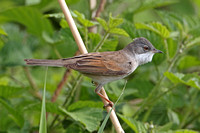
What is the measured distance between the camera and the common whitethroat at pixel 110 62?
9.78ft

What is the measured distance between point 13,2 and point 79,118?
14.4 ft

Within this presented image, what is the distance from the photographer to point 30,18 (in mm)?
3939

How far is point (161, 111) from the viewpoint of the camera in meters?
3.86

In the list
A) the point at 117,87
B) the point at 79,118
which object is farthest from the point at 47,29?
the point at 79,118

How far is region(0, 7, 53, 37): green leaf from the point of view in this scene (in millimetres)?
3809

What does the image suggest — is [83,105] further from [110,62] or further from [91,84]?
[110,62]

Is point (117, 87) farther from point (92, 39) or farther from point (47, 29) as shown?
point (47, 29)

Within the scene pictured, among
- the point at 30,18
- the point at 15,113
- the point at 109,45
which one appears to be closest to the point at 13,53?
the point at 30,18

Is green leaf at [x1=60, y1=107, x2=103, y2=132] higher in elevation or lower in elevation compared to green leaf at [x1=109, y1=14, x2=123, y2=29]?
lower

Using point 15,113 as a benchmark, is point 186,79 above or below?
below

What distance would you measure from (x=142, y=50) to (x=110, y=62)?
1.20ft

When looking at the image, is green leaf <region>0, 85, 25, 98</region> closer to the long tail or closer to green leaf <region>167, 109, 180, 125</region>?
the long tail

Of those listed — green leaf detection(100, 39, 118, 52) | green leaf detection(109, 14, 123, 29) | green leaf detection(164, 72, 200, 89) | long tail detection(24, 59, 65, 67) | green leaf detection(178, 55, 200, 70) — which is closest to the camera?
long tail detection(24, 59, 65, 67)

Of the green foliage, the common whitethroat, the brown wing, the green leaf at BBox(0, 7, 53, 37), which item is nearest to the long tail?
the common whitethroat
